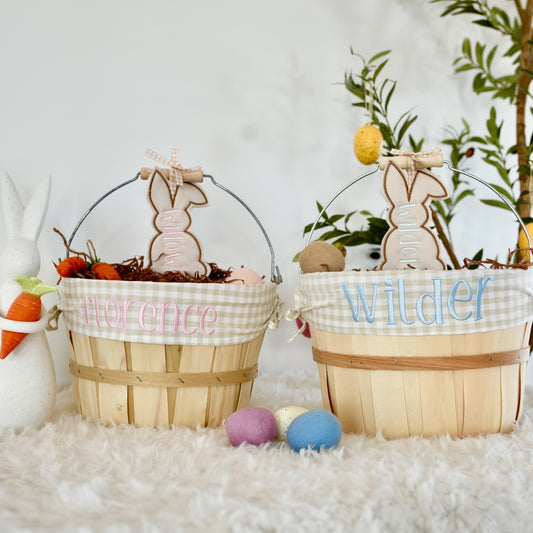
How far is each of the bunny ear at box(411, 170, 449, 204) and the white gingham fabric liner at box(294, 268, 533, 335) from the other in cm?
19

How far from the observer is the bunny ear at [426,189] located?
3.51 feet

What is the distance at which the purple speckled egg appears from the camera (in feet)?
3.00

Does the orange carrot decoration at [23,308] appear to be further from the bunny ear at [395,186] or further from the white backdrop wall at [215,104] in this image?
the bunny ear at [395,186]

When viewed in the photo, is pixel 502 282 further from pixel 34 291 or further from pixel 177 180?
pixel 34 291

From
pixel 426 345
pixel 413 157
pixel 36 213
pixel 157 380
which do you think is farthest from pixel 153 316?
pixel 413 157

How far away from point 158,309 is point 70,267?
0.71 ft

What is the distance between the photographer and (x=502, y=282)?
95cm

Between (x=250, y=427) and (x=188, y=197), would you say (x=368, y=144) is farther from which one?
(x=250, y=427)

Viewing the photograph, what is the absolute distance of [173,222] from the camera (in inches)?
46.5

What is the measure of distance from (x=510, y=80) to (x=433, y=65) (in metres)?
0.25

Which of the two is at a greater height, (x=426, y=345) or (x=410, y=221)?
(x=410, y=221)

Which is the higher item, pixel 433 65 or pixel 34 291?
pixel 433 65

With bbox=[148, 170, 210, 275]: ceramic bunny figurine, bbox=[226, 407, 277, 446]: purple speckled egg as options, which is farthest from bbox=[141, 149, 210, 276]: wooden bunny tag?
bbox=[226, 407, 277, 446]: purple speckled egg

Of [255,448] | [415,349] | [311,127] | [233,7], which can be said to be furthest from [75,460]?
[233,7]
